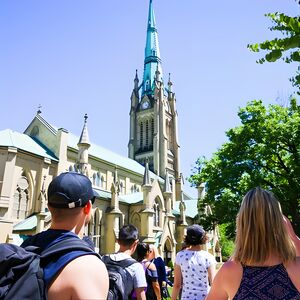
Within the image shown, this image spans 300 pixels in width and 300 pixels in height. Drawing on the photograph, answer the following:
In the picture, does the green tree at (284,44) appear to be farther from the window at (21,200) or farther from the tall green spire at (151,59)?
the tall green spire at (151,59)

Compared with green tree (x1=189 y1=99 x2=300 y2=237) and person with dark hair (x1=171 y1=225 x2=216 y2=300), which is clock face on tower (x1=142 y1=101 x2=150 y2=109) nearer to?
green tree (x1=189 y1=99 x2=300 y2=237)

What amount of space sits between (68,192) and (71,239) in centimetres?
34

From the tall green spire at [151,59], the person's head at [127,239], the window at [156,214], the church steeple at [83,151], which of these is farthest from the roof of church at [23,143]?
the tall green spire at [151,59]

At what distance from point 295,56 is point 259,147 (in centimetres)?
2018

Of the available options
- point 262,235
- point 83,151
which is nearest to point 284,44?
point 262,235

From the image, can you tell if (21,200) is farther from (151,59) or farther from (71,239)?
(151,59)

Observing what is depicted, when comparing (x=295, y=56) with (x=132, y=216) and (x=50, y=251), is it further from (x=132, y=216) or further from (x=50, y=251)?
(x=132, y=216)

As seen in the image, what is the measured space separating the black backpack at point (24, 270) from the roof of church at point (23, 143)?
27212 millimetres

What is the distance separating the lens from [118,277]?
376 centimetres

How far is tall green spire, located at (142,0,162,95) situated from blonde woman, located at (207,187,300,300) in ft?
197

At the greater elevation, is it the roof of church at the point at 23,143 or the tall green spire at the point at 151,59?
the tall green spire at the point at 151,59

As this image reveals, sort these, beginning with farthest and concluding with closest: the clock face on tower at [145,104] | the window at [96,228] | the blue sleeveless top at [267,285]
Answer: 1. the clock face on tower at [145,104]
2. the window at [96,228]
3. the blue sleeveless top at [267,285]

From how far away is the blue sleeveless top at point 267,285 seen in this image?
2.50 meters

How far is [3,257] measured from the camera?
1816 millimetres
